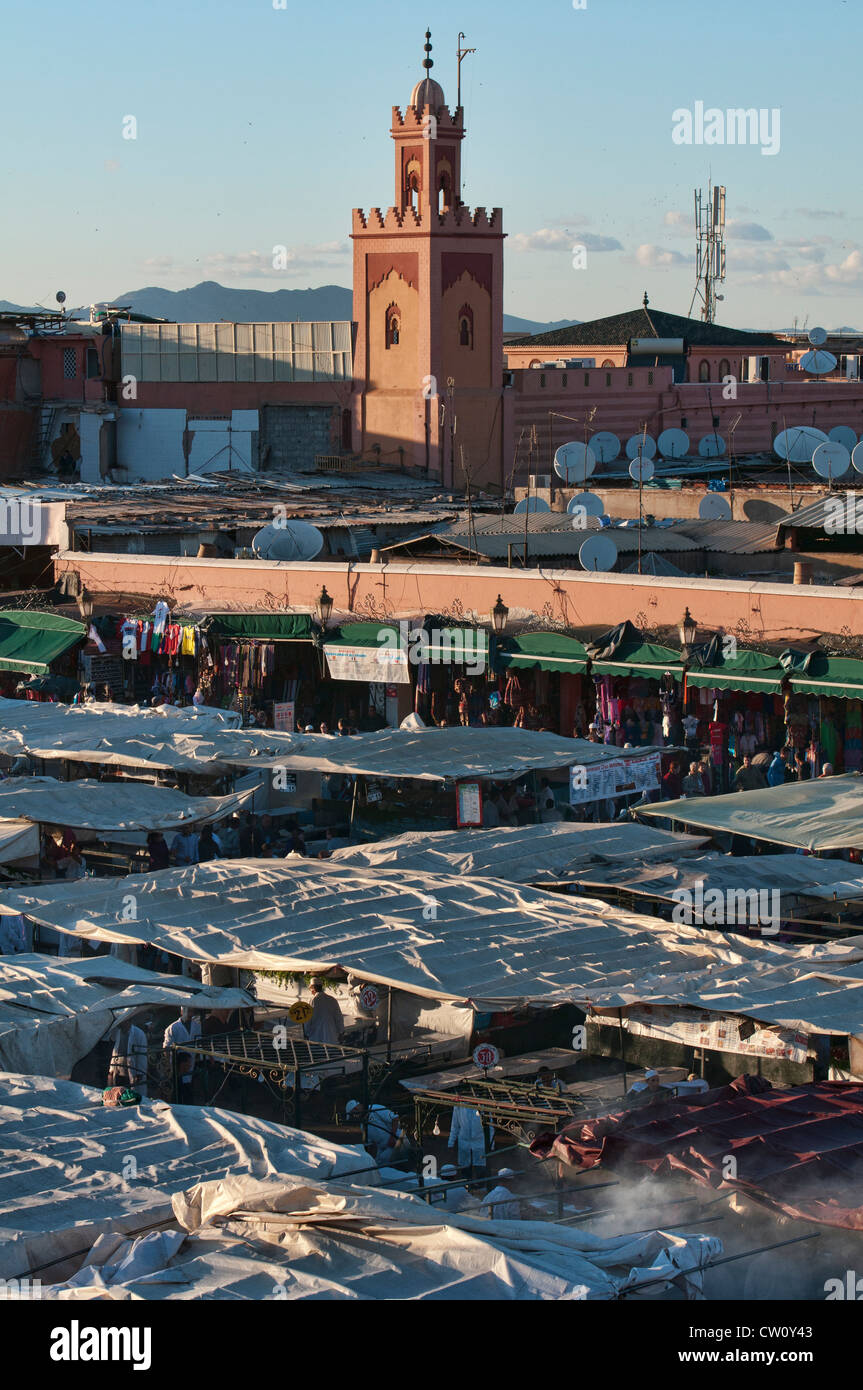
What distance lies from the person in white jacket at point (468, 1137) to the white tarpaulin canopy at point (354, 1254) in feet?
11.3

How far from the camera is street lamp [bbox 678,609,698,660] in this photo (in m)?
23.4

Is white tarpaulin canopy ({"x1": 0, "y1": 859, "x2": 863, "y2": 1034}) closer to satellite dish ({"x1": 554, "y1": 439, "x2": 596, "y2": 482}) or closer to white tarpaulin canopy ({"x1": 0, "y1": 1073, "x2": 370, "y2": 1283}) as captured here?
white tarpaulin canopy ({"x1": 0, "y1": 1073, "x2": 370, "y2": 1283})

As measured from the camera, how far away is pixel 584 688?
26125mm

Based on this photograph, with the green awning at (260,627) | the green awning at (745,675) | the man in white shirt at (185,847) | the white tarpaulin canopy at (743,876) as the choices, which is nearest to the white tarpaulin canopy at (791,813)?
the white tarpaulin canopy at (743,876)

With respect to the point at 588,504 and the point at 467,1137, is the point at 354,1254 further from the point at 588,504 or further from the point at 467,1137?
the point at 588,504

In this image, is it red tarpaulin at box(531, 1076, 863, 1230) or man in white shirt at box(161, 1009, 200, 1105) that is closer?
red tarpaulin at box(531, 1076, 863, 1230)

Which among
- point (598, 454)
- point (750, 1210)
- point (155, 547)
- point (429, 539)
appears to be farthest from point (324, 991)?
point (598, 454)

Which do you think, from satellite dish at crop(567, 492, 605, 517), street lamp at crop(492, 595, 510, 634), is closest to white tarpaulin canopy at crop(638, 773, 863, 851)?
street lamp at crop(492, 595, 510, 634)

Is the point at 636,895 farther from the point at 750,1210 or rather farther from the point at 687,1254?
the point at 687,1254

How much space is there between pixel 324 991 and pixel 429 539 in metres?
16.1

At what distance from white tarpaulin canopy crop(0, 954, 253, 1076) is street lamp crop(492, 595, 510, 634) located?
11413mm

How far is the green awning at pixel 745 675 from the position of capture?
22734mm

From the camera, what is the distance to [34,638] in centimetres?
3020

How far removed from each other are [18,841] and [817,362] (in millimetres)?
40271
